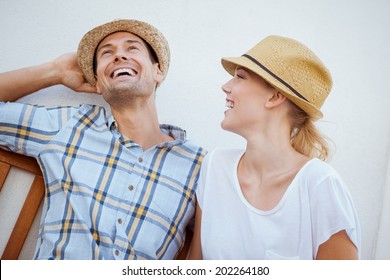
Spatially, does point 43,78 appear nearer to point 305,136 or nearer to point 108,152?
point 108,152

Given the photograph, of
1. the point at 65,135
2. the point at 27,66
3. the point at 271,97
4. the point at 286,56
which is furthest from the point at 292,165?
the point at 27,66

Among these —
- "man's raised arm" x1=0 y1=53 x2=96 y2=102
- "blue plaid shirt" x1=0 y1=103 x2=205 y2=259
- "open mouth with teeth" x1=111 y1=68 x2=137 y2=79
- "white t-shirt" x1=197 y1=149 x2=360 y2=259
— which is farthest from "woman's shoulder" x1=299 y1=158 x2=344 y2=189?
"man's raised arm" x1=0 y1=53 x2=96 y2=102

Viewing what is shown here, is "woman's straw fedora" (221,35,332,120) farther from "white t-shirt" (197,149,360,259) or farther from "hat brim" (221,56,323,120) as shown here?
"white t-shirt" (197,149,360,259)

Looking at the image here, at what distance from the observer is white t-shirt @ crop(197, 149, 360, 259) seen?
1.13 metres

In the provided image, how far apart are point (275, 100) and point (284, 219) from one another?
0.35m

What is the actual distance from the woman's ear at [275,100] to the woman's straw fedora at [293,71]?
37 mm

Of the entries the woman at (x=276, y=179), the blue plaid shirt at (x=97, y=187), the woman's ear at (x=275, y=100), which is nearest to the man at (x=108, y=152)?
the blue plaid shirt at (x=97, y=187)

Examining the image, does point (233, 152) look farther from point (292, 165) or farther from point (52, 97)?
point (52, 97)

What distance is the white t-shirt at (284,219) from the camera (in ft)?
3.71

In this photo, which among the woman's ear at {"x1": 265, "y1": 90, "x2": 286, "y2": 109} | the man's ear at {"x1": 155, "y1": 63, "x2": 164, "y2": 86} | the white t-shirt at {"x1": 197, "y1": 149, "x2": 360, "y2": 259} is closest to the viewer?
the white t-shirt at {"x1": 197, "y1": 149, "x2": 360, "y2": 259}

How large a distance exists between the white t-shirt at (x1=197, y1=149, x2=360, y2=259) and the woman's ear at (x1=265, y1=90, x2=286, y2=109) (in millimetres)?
200

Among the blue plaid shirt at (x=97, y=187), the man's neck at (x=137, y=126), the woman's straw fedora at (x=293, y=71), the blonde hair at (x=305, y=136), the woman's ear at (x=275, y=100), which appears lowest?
the blue plaid shirt at (x=97, y=187)

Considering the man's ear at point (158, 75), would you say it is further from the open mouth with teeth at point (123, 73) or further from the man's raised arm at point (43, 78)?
the man's raised arm at point (43, 78)

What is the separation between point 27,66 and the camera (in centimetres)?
150
